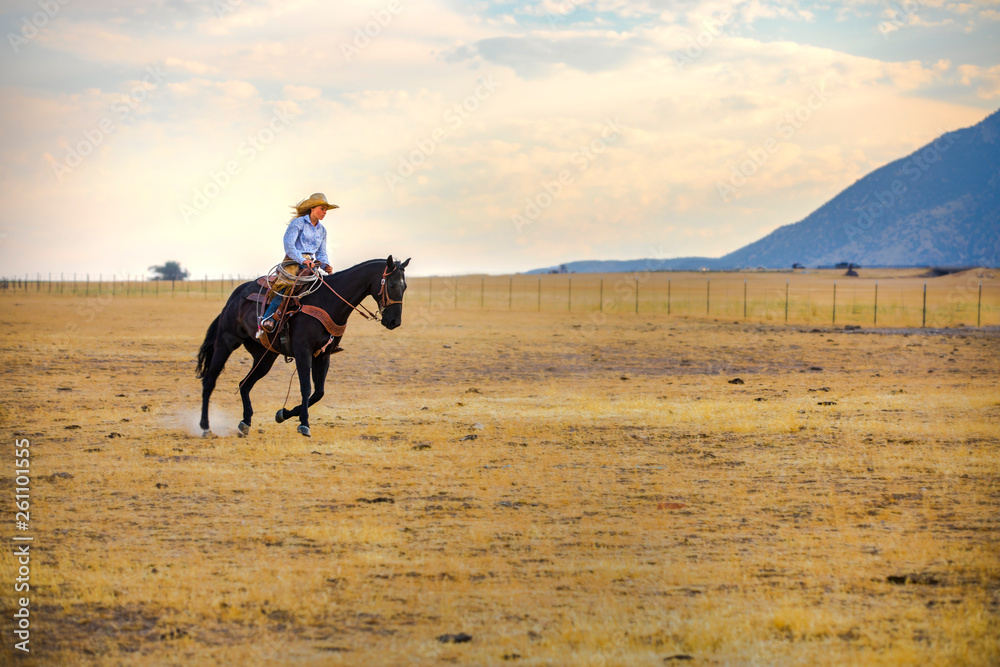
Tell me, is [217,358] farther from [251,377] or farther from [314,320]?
[314,320]

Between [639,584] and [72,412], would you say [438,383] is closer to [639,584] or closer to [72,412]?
[72,412]

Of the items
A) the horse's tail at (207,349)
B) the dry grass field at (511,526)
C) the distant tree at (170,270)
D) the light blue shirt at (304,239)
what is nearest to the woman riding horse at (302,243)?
the light blue shirt at (304,239)

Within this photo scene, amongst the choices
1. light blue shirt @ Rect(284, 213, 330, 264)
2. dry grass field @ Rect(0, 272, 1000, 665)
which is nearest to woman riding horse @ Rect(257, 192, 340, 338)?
light blue shirt @ Rect(284, 213, 330, 264)

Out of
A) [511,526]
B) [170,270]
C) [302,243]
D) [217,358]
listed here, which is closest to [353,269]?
[302,243]

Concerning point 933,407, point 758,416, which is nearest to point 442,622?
point 758,416

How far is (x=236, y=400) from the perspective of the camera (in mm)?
16438

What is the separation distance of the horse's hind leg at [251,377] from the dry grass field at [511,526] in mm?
391

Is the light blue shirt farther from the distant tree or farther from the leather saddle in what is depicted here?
the distant tree

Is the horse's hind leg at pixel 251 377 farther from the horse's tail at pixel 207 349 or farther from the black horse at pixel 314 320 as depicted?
the horse's tail at pixel 207 349

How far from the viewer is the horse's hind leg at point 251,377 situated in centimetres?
1244

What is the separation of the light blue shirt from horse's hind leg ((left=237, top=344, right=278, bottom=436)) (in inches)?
60.8

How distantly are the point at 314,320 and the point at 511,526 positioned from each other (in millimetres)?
5192

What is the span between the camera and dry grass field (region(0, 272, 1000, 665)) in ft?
17.9

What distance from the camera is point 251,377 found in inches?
501
